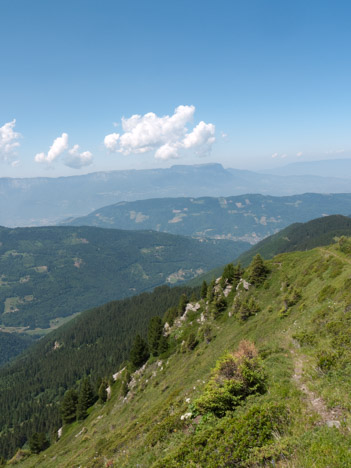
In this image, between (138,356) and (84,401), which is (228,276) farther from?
(84,401)

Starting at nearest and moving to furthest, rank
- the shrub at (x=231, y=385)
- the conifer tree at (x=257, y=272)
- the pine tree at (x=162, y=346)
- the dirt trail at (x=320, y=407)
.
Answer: the dirt trail at (x=320, y=407) → the shrub at (x=231, y=385) → the conifer tree at (x=257, y=272) → the pine tree at (x=162, y=346)

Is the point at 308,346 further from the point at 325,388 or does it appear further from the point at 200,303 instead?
the point at 200,303

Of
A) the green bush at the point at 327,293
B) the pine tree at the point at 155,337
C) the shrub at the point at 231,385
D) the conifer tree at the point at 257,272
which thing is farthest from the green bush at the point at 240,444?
the pine tree at the point at 155,337

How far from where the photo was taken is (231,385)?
672 inches

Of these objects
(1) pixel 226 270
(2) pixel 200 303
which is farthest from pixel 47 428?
(1) pixel 226 270

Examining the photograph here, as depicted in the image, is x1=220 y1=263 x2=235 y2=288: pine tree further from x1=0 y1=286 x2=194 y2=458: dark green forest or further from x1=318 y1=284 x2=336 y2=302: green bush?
x1=0 y1=286 x2=194 y2=458: dark green forest

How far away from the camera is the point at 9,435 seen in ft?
395

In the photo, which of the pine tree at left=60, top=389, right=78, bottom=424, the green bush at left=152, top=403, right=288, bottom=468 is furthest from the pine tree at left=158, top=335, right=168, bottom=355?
the green bush at left=152, top=403, right=288, bottom=468

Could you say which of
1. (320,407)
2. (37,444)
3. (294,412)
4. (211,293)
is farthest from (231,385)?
(37,444)

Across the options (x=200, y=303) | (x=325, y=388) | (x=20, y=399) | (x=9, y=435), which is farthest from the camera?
(x=20, y=399)

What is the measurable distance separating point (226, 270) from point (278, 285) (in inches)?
885

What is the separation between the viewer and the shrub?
1694 centimetres

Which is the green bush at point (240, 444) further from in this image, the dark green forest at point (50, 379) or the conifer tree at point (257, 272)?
the dark green forest at point (50, 379)

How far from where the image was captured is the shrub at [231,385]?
1694 cm
